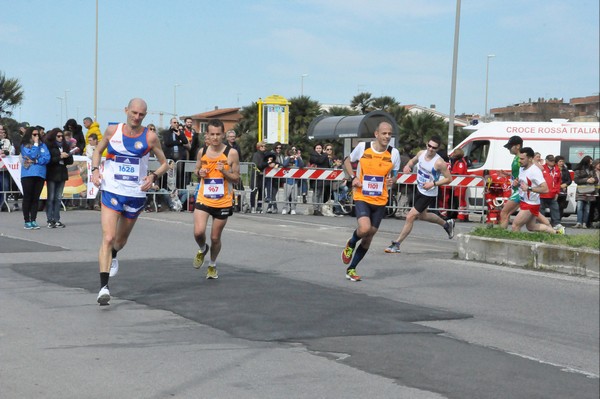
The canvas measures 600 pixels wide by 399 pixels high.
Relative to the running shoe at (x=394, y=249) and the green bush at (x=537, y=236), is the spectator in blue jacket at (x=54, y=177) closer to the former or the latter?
the running shoe at (x=394, y=249)

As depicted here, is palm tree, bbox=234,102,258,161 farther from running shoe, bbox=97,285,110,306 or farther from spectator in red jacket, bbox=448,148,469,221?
running shoe, bbox=97,285,110,306

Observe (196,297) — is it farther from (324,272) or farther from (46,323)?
(324,272)

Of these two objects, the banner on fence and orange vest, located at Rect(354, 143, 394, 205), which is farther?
the banner on fence

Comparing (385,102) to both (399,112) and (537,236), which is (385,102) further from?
(537,236)

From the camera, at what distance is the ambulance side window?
28.9 m

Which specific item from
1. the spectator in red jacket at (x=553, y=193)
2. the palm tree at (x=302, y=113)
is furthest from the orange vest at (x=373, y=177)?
the palm tree at (x=302, y=113)

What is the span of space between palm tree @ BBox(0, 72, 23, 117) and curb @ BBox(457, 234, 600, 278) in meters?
48.3

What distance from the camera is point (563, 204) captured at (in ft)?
80.6

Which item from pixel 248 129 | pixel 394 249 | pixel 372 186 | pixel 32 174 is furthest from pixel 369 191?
pixel 248 129

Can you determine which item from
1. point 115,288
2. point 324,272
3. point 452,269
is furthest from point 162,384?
point 452,269

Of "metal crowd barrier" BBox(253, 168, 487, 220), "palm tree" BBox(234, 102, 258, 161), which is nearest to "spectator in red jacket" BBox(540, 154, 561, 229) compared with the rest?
"metal crowd barrier" BBox(253, 168, 487, 220)

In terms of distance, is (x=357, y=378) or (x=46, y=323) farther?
(x=46, y=323)

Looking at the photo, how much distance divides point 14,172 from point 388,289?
51.4ft

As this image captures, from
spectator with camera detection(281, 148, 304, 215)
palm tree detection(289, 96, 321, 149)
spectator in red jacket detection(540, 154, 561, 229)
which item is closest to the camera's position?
spectator in red jacket detection(540, 154, 561, 229)
